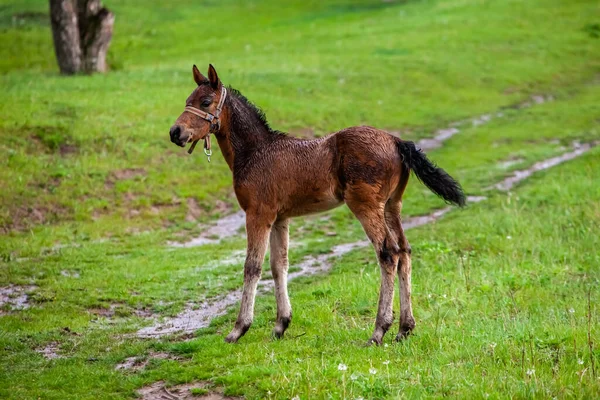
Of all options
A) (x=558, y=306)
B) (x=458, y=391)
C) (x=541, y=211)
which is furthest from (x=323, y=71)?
(x=458, y=391)

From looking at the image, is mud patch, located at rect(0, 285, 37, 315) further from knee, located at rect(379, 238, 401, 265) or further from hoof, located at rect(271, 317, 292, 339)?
→ knee, located at rect(379, 238, 401, 265)

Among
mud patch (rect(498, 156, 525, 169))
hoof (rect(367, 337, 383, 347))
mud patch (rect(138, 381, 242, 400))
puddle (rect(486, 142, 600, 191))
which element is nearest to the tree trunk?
mud patch (rect(498, 156, 525, 169))

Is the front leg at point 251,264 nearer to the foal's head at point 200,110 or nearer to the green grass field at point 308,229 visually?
the green grass field at point 308,229

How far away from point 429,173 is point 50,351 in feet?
16.4

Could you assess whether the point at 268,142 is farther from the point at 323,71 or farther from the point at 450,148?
the point at 323,71

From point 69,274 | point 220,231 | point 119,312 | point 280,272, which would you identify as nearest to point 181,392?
point 280,272

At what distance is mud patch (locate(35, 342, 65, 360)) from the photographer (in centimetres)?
944

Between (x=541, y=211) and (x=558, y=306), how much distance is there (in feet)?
20.6

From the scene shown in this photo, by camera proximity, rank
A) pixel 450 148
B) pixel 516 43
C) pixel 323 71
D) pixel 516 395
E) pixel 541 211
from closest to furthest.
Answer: pixel 516 395 < pixel 541 211 < pixel 450 148 < pixel 323 71 < pixel 516 43

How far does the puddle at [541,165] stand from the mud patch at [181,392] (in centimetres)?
1314

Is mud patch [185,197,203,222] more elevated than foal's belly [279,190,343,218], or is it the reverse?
foal's belly [279,190,343,218]

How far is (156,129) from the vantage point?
21516 mm

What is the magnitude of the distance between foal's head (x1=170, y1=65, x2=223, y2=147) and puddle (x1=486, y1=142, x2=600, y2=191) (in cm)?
1155

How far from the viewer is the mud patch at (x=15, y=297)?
1160 centimetres
